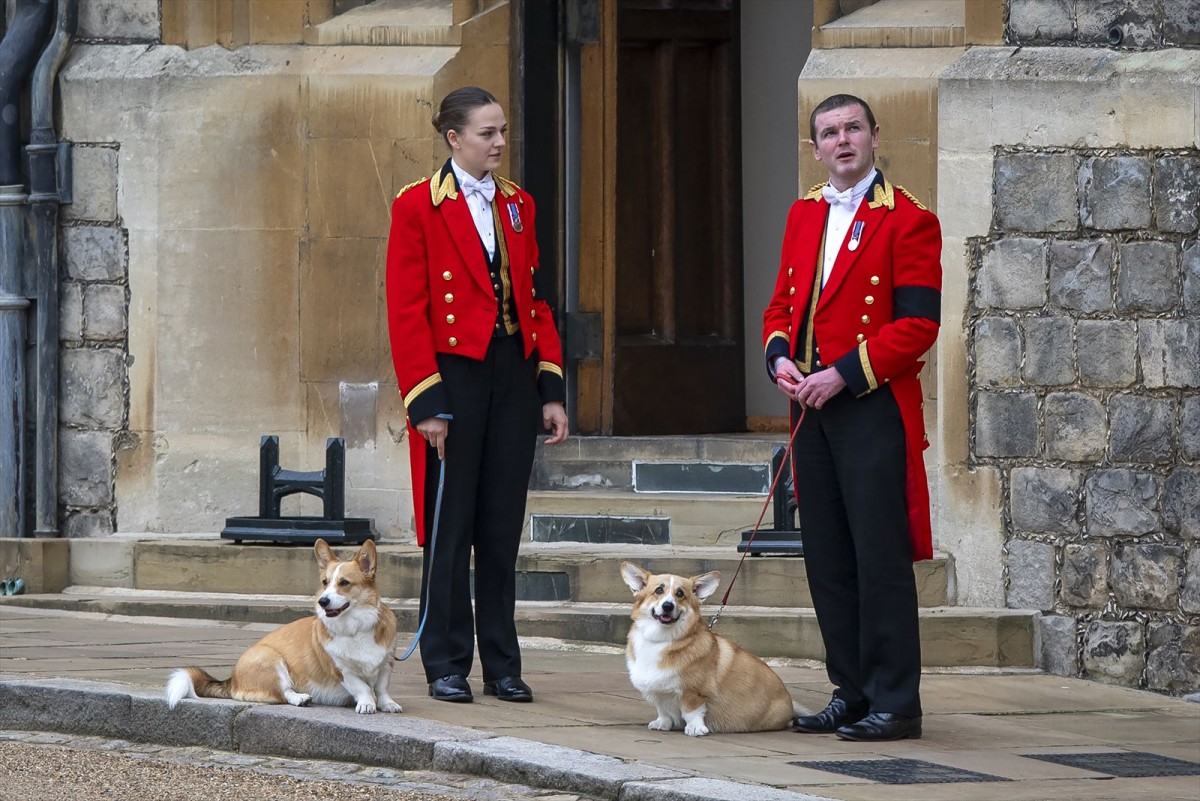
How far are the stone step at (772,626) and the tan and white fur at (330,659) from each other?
1.77 meters

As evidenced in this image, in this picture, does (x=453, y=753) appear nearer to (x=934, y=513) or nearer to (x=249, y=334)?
(x=934, y=513)

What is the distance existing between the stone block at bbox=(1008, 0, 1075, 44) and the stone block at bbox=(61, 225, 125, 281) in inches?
157

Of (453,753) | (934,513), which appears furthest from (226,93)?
(453,753)

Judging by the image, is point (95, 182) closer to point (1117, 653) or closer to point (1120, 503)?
point (1120, 503)

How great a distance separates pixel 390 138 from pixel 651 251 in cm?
165

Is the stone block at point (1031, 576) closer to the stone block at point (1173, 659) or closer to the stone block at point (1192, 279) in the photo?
the stone block at point (1173, 659)

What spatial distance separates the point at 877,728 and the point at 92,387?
4688 mm

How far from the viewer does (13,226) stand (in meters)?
9.37

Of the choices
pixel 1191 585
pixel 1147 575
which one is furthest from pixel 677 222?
pixel 1191 585

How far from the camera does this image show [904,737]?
613 cm

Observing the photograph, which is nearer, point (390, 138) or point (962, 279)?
point (962, 279)

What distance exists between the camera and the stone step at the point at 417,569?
818 centimetres

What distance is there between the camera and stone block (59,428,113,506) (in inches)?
372

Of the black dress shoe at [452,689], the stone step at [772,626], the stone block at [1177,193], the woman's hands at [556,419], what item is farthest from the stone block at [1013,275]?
the black dress shoe at [452,689]
